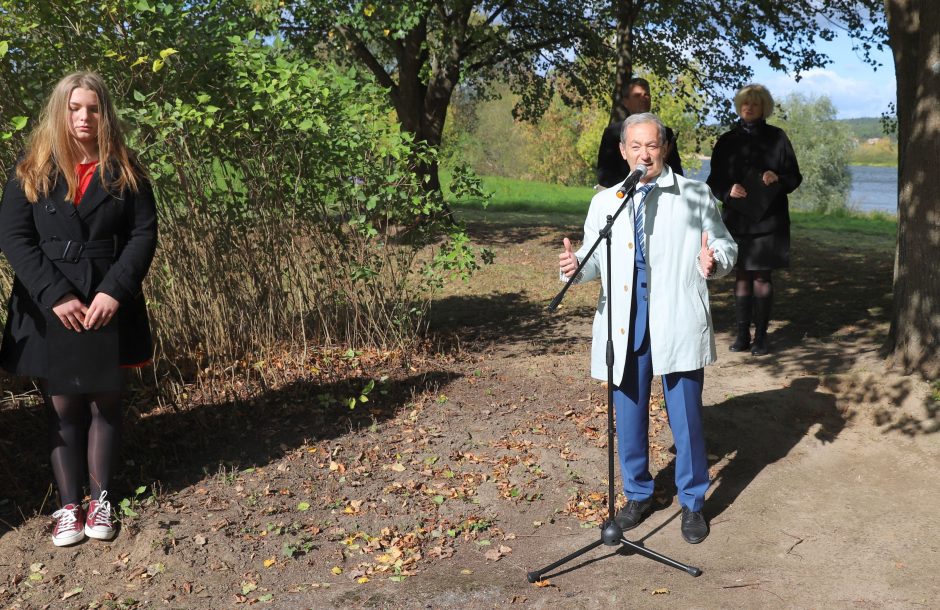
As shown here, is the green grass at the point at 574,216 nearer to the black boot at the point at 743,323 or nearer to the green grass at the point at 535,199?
the green grass at the point at 535,199

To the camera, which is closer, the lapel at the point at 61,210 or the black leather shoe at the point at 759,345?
the lapel at the point at 61,210

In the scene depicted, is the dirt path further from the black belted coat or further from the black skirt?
the black belted coat

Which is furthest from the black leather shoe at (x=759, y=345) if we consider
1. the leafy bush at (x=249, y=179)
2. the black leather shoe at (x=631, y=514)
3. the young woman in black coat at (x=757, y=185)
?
the black leather shoe at (x=631, y=514)

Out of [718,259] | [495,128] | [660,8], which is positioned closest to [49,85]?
[718,259]

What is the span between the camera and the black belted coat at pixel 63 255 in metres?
4.19

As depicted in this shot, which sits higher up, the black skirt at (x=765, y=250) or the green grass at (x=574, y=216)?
the black skirt at (x=765, y=250)

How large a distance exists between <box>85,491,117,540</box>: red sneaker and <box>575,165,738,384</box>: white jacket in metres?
2.51

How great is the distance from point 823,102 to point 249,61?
72585 millimetres

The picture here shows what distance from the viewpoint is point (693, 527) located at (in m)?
4.35

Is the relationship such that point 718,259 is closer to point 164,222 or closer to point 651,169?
point 651,169

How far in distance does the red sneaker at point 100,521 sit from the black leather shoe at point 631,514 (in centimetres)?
247

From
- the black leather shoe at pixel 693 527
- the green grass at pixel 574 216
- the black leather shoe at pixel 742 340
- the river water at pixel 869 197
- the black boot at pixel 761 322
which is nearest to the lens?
the black leather shoe at pixel 693 527

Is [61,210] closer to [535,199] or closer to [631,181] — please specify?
[631,181]

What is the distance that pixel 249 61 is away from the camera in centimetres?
584
